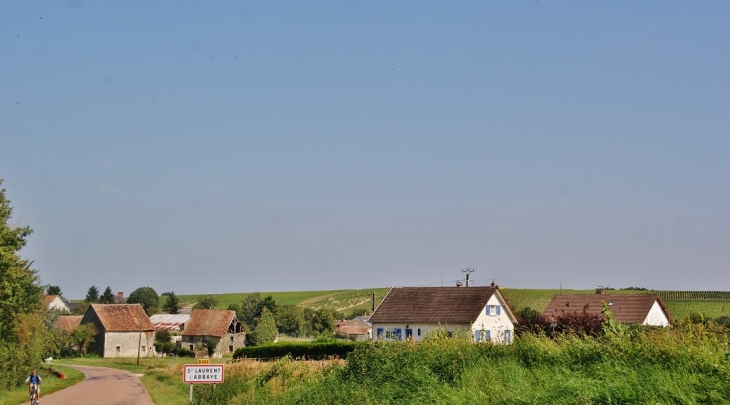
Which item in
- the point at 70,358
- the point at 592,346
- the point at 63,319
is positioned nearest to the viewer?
the point at 592,346

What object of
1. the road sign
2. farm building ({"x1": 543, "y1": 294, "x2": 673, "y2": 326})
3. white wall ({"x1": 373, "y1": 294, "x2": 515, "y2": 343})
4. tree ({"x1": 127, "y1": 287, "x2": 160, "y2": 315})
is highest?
tree ({"x1": 127, "y1": 287, "x2": 160, "y2": 315})

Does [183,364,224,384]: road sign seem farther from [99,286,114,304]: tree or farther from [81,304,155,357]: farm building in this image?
[99,286,114,304]: tree

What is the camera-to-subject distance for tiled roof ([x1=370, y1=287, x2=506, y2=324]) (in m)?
62.3

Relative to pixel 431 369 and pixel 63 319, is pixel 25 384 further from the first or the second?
pixel 63 319

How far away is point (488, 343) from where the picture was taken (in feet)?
66.9

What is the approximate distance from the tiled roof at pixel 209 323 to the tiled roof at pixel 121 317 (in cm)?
635

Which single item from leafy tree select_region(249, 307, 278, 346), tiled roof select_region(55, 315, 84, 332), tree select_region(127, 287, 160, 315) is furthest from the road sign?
tree select_region(127, 287, 160, 315)

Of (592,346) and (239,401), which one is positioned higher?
(592,346)

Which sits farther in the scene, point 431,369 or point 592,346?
point 431,369

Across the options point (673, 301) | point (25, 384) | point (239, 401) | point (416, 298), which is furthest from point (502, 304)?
point (239, 401)

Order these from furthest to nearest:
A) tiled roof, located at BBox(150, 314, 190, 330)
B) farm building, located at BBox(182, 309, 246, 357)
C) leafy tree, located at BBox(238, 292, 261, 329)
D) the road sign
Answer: leafy tree, located at BBox(238, 292, 261, 329) → tiled roof, located at BBox(150, 314, 190, 330) → farm building, located at BBox(182, 309, 246, 357) → the road sign

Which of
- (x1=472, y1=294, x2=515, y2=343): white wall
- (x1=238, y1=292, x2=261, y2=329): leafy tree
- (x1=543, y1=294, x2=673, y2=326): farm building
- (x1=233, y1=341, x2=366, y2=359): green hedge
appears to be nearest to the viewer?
(x1=233, y1=341, x2=366, y2=359): green hedge

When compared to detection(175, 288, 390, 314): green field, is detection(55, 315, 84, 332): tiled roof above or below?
below

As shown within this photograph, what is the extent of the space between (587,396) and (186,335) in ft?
268
